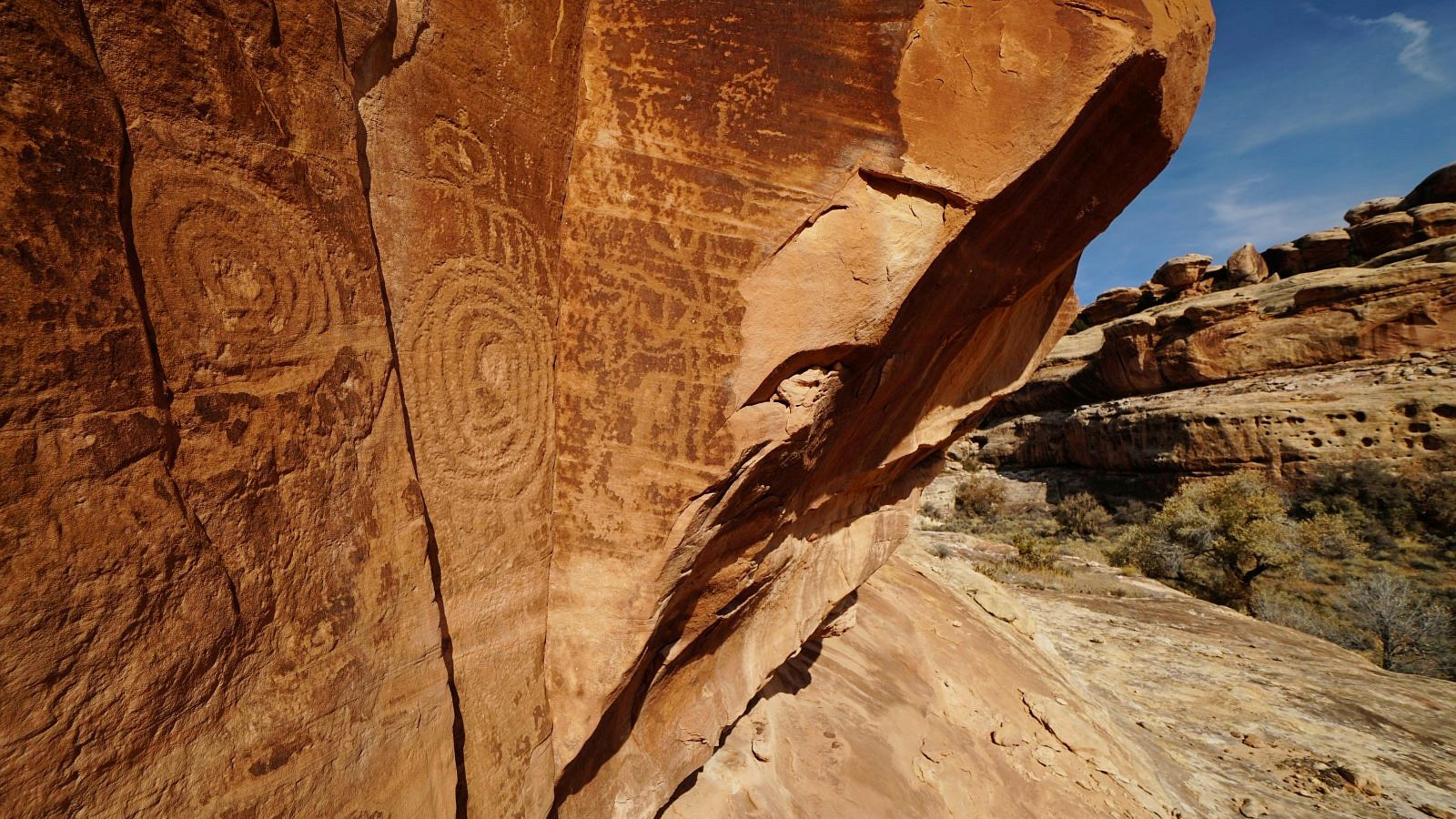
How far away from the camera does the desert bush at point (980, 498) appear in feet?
66.5

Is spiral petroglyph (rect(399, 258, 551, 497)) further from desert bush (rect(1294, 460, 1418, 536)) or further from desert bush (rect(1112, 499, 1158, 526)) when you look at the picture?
desert bush (rect(1112, 499, 1158, 526))

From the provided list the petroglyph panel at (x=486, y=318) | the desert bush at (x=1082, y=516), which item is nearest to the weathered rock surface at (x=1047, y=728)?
the petroglyph panel at (x=486, y=318)

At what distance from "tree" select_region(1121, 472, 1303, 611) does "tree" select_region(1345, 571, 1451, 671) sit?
1553 mm

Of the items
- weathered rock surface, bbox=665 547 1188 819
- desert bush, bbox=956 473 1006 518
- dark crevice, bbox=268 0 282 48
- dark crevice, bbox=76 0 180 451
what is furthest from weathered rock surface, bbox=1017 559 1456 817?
desert bush, bbox=956 473 1006 518

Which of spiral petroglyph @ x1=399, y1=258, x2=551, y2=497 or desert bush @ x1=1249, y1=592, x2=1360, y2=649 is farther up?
spiral petroglyph @ x1=399, y1=258, x2=551, y2=497

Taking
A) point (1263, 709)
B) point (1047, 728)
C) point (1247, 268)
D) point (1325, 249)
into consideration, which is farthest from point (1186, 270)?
point (1047, 728)

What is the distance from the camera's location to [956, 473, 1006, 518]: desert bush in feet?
66.5

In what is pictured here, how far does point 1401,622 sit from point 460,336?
13.7 metres

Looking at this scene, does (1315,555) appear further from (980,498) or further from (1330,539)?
(980,498)

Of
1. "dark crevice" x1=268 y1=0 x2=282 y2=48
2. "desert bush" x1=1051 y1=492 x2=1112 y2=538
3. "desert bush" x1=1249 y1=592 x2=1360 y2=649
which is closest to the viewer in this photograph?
"dark crevice" x1=268 y1=0 x2=282 y2=48

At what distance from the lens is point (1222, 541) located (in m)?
12.4

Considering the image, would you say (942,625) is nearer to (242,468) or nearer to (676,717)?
(676,717)

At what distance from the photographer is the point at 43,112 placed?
1.01 metres

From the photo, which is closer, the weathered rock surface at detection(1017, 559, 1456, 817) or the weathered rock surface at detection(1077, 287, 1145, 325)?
the weathered rock surface at detection(1017, 559, 1456, 817)
